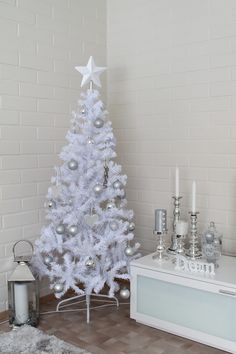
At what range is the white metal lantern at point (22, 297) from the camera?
8.63 ft

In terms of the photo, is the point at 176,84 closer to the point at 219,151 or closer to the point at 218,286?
the point at 219,151

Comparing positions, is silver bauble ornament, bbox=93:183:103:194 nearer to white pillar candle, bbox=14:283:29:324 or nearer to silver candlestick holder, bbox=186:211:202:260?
silver candlestick holder, bbox=186:211:202:260

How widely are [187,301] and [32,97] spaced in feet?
5.37

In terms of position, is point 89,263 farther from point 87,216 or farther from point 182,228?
point 182,228

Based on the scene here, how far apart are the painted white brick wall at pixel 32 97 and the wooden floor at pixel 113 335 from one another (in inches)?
18.3

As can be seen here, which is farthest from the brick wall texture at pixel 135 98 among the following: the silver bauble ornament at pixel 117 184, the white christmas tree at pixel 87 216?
the silver bauble ornament at pixel 117 184

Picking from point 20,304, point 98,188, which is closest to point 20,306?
point 20,304

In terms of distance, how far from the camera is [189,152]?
3.07 meters

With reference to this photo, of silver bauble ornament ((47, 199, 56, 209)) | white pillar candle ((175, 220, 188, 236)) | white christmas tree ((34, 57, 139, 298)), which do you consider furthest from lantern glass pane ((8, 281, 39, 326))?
white pillar candle ((175, 220, 188, 236))

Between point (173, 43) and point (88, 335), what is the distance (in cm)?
202

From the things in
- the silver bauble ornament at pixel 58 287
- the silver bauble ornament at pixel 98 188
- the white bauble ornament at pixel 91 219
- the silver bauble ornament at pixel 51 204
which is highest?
the silver bauble ornament at pixel 98 188

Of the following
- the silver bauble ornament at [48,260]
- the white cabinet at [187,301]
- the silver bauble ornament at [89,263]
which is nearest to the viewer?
the white cabinet at [187,301]

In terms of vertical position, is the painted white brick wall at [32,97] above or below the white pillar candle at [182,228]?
above

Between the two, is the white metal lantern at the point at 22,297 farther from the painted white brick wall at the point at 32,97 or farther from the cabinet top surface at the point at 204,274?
the cabinet top surface at the point at 204,274
